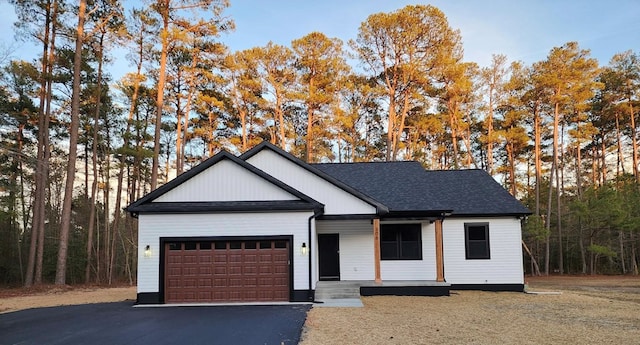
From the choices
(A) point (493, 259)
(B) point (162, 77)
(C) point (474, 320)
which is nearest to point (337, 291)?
(C) point (474, 320)

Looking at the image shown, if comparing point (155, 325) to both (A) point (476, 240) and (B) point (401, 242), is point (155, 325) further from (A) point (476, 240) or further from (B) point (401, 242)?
(A) point (476, 240)

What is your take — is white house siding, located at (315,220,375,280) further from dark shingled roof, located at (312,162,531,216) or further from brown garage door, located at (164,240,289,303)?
brown garage door, located at (164,240,289,303)

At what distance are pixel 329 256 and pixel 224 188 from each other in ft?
16.3

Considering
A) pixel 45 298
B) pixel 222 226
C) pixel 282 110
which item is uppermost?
pixel 282 110

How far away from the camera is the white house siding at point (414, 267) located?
1545 cm

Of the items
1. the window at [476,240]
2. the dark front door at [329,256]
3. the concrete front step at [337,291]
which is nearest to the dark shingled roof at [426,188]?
the window at [476,240]

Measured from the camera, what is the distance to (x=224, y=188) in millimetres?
12977

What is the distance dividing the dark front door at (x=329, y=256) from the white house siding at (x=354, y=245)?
0.16 meters

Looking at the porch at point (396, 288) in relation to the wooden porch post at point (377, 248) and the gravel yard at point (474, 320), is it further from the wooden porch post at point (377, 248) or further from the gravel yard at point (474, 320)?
the gravel yard at point (474, 320)

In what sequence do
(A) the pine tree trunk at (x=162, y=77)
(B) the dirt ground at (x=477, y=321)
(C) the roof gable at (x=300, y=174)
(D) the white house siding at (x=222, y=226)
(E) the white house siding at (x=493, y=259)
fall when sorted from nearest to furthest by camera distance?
(B) the dirt ground at (x=477, y=321), (D) the white house siding at (x=222, y=226), (C) the roof gable at (x=300, y=174), (E) the white house siding at (x=493, y=259), (A) the pine tree trunk at (x=162, y=77)

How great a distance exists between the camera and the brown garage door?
12.4 m

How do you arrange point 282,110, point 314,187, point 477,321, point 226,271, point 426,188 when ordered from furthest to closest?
1. point 282,110
2. point 426,188
3. point 314,187
4. point 226,271
5. point 477,321

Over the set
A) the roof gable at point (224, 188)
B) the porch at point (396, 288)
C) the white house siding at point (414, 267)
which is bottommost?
the porch at point (396, 288)

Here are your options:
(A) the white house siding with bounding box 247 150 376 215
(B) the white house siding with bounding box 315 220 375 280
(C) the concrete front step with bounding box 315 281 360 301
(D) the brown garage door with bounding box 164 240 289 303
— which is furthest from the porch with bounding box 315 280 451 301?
(A) the white house siding with bounding box 247 150 376 215
